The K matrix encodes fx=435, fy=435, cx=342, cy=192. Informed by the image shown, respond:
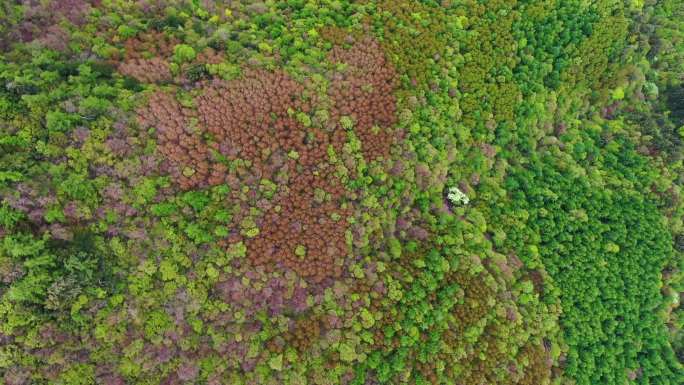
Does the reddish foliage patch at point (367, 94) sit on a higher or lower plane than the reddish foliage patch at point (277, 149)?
higher

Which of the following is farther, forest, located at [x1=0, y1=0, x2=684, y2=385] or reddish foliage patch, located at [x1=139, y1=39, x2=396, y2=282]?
reddish foliage patch, located at [x1=139, y1=39, x2=396, y2=282]

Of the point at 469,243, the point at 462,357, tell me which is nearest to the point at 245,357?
the point at 462,357

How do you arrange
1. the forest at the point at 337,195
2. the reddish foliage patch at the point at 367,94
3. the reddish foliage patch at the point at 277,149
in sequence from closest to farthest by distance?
the forest at the point at 337,195, the reddish foliage patch at the point at 277,149, the reddish foliage patch at the point at 367,94

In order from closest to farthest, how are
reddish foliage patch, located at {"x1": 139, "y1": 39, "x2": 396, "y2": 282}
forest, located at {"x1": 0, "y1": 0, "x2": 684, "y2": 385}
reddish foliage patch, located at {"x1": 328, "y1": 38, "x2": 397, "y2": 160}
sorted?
forest, located at {"x1": 0, "y1": 0, "x2": 684, "y2": 385}
reddish foliage patch, located at {"x1": 139, "y1": 39, "x2": 396, "y2": 282}
reddish foliage patch, located at {"x1": 328, "y1": 38, "x2": 397, "y2": 160}

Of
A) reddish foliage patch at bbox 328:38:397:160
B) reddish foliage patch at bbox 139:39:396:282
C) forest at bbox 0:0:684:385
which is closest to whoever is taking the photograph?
forest at bbox 0:0:684:385

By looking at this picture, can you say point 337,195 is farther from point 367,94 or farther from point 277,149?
point 367,94

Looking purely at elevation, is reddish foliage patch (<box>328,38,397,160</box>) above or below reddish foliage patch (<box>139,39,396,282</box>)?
above

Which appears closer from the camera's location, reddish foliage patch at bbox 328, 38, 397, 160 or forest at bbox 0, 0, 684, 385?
forest at bbox 0, 0, 684, 385

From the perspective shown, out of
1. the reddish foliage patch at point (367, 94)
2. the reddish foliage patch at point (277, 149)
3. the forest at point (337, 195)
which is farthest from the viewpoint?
the reddish foliage patch at point (367, 94)

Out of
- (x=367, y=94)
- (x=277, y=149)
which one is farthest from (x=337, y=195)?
(x=367, y=94)
